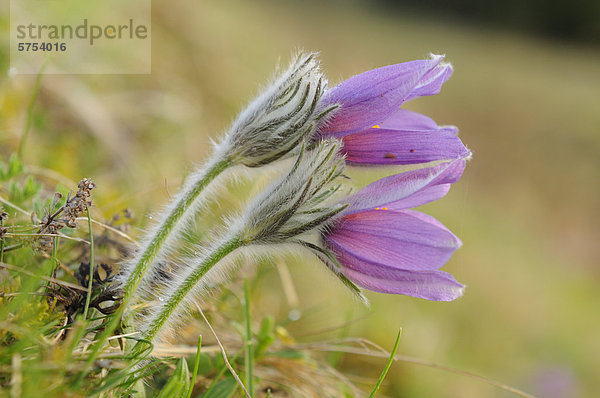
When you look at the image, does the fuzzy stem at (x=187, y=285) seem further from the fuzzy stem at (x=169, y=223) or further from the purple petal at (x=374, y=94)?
A: the purple petal at (x=374, y=94)

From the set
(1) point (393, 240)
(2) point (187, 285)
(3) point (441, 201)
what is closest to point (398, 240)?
(1) point (393, 240)

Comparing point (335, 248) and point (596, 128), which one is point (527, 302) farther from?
point (596, 128)

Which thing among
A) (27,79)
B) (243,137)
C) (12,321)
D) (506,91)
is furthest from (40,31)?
(506,91)

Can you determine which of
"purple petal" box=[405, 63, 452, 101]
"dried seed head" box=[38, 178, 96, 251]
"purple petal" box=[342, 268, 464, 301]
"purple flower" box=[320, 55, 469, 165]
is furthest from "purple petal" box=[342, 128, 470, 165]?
"dried seed head" box=[38, 178, 96, 251]

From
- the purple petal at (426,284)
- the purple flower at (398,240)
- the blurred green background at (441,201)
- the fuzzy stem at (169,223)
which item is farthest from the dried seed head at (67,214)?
the purple petal at (426,284)

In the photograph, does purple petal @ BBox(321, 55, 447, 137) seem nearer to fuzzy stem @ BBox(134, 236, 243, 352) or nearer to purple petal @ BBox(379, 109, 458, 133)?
purple petal @ BBox(379, 109, 458, 133)

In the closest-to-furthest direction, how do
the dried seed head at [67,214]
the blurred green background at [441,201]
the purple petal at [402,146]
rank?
1. the dried seed head at [67,214]
2. the purple petal at [402,146]
3. the blurred green background at [441,201]
